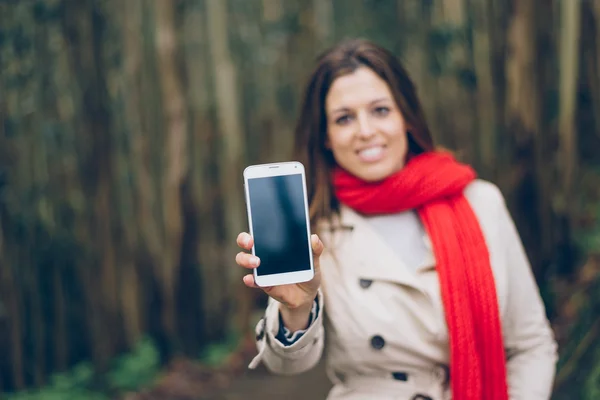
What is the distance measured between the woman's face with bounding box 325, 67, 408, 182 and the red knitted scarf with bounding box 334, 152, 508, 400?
0.17ft

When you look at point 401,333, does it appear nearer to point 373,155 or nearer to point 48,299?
point 373,155

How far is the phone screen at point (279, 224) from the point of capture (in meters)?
1.67

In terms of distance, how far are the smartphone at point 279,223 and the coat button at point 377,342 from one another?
0.38 metres

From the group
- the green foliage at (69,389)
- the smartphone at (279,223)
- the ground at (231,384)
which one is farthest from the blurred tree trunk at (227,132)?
the smartphone at (279,223)

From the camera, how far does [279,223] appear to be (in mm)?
1682

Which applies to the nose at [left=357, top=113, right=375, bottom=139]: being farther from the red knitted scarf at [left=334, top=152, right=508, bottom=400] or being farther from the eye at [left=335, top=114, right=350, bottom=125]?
the red knitted scarf at [left=334, top=152, right=508, bottom=400]

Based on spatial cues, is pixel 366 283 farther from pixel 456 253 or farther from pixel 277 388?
pixel 277 388

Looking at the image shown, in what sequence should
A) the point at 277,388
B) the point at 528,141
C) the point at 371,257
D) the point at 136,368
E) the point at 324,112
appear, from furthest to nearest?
the point at 136,368
the point at 277,388
the point at 528,141
the point at 324,112
the point at 371,257

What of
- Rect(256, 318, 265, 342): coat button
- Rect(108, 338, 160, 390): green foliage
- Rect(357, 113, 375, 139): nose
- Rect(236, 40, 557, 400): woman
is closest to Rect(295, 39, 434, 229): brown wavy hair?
Rect(236, 40, 557, 400): woman

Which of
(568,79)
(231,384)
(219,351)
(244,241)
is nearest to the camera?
(244,241)

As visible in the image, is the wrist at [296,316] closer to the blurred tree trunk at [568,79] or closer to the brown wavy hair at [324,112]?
the brown wavy hair at [324,112]

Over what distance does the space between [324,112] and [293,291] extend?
641 mm

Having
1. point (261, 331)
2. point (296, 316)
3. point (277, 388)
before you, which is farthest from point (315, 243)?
point (277, 388)

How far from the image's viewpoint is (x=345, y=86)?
6.84ft
